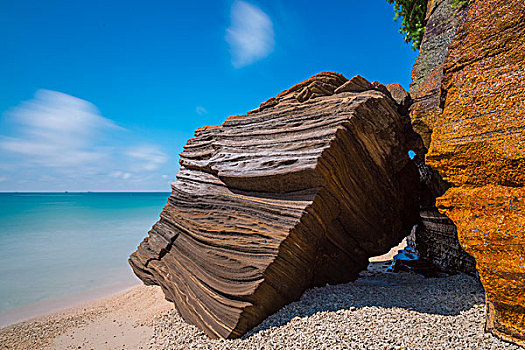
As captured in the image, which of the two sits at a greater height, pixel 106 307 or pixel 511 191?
pixel 511 191

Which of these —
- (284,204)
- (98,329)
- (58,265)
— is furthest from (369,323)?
(58,265)

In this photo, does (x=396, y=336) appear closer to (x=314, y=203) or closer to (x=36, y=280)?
(x=314, y=203)

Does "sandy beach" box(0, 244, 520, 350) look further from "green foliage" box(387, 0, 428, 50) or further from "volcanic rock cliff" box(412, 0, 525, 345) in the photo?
"green foliage" box(387, 0, 428, 50)

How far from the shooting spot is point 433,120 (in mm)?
4746

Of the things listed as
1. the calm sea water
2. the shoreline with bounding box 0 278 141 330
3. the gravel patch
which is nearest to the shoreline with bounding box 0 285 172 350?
the gravel patch

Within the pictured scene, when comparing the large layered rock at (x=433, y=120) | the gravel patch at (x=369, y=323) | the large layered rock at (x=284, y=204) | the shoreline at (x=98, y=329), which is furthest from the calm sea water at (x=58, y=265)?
the large layered rock at (x=433, y=120)

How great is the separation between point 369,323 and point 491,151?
2569 millimetres

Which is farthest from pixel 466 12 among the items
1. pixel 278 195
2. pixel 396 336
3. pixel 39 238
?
pixel 39 238

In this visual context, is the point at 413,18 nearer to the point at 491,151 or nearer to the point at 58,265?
the point at 491,151

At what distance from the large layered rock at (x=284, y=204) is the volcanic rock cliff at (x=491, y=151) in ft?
4.53

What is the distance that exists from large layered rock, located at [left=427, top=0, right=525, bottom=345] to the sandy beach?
67cm

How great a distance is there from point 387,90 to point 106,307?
8407 millimetres

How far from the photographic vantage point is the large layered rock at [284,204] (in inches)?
166

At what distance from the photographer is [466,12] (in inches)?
150
